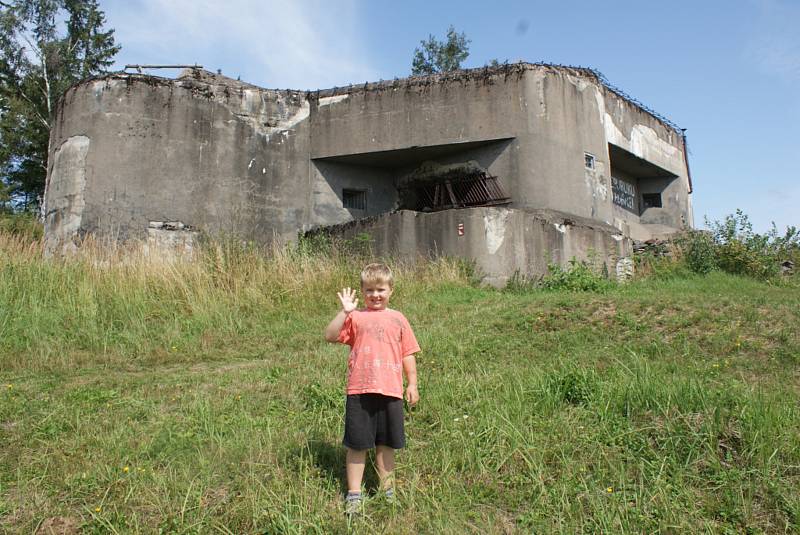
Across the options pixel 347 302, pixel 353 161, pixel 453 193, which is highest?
pixel 353 161

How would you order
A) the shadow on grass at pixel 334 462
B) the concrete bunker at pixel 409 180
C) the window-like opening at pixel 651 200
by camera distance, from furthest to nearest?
the window-like opening at pixel 651 200 → the concrete bunker at pixel 409 180 → the shadow on grass at pixel 334 462

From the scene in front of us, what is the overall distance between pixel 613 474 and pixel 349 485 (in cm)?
135

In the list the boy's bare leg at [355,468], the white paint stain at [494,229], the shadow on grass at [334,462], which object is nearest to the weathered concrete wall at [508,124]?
the white paint stain at [494,229]

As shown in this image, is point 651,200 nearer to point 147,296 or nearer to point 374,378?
point 147,296

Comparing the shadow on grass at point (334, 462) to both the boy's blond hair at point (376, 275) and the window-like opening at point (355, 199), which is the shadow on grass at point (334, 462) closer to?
the boy's blond hair at point (376, 275)

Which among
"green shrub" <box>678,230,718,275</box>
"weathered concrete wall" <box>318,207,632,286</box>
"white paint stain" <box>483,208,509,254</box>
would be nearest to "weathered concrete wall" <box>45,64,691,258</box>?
"weathered concrete wall" <box>318,207,632,286</box>

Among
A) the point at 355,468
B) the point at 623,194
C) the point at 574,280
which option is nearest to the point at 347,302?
the point at 355,468

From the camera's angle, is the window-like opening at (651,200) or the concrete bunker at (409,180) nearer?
the concrete bunker at (409,180)

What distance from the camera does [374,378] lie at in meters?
3.13

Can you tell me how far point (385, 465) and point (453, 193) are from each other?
9.90 m

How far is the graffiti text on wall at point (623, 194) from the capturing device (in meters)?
15.6

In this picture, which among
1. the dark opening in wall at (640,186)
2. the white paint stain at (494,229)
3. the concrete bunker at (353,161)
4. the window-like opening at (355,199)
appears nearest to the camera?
the white paint stain at (494,229)

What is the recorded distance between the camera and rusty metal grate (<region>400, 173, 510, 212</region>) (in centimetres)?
1207

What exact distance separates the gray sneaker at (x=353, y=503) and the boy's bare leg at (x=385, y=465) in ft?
0.51
